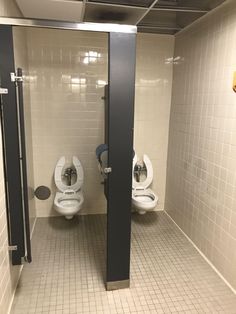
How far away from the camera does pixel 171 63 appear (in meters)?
3.30

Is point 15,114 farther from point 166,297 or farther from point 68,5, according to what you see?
point 166,297

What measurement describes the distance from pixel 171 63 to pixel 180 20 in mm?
657

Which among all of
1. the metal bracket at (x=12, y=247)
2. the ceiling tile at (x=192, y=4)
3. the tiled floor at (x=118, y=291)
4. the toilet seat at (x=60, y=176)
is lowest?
the tiled floor at (x=118, y=291)

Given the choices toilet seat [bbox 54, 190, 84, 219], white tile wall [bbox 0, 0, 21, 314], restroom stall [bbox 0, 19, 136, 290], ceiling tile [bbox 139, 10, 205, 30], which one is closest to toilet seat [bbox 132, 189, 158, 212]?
toilet seat [bbox 54, 190, 84, 219]

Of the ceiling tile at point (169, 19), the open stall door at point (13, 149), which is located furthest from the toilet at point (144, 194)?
the ceiling tile at point (169, 19)

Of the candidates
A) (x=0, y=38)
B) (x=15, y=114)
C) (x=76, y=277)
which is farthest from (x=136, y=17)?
(x=76, y=277)

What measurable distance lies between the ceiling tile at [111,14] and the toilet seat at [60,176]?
165 centimetres

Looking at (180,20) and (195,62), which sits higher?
(180,20)

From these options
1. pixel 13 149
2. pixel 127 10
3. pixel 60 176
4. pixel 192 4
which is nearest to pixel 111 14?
pixel 127 10

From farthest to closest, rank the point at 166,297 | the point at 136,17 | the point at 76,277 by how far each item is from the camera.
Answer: the point at 136,17 < the point at 76,277 < the point at 166,297

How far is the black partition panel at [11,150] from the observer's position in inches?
65.3

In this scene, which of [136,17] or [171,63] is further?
[171,63]

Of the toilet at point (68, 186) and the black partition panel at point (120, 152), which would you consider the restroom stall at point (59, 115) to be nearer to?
the black partition panel at point (120, 152)

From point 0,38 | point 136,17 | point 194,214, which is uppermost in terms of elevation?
point 136,17
